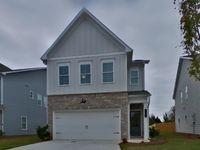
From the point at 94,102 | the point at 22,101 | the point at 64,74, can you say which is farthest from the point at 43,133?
the point at 22,101

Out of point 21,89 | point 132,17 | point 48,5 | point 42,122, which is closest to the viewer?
point 48,5

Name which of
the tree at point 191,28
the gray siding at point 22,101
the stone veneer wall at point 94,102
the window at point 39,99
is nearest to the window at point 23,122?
the gray siding at point 22,101

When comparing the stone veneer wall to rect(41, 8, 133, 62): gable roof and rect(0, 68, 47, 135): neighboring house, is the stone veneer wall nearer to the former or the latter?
rect(41, 8, 133, 62): gable roof

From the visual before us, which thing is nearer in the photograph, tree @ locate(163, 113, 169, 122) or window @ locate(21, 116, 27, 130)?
window @ locate(21, 116, 27, 130)

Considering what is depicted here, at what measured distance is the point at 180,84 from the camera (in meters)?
45.2

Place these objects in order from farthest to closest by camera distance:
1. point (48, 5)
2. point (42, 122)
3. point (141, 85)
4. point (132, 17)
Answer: point (42, 122) → point (141, 85) → point (132, 17) → point (48, 5)

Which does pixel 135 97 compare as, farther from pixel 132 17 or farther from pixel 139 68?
pixel 132 17

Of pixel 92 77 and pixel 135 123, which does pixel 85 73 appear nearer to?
pixel 92 77

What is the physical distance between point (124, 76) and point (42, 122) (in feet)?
57.1

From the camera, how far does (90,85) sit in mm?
28984

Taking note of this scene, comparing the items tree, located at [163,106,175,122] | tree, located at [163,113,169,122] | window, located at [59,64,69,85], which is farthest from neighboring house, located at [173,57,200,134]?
tree, located at [163,106,175,122]

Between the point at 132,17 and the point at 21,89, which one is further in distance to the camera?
the point at 21,89

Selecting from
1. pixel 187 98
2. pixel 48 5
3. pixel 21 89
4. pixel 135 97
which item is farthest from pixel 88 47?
pixel 187 98

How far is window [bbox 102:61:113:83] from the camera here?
28672mm
